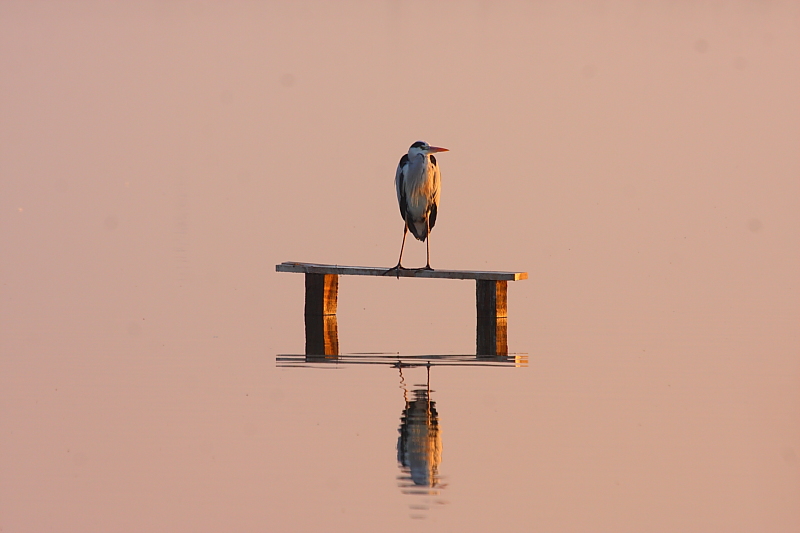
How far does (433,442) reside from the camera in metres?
10.6

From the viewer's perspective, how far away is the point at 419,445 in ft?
34.5

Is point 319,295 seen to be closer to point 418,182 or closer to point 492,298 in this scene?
point 492,298

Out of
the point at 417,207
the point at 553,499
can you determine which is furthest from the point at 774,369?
the point at 553,499

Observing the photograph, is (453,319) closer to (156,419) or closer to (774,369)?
(774,369)

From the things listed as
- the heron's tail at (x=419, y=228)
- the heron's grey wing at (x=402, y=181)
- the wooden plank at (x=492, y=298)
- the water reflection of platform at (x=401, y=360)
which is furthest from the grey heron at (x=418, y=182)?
the water reflection of platform at (x=401, y=360)

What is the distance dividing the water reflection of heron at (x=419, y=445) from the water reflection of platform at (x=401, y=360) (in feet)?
6.65

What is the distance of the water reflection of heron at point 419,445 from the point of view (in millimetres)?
9648

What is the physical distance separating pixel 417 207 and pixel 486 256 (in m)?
11.4

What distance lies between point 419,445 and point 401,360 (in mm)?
4303

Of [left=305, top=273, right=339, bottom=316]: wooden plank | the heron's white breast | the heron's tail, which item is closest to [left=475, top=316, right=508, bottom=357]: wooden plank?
the heron's tail

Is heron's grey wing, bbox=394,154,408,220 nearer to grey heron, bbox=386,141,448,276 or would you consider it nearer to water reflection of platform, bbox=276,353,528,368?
grey heron, bbox=386,141,448,276

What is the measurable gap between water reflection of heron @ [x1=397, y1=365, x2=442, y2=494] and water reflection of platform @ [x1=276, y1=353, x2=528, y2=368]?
2028 mm

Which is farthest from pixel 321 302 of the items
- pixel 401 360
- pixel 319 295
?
pixel 401 360

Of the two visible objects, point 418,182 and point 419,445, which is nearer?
point 419,445
